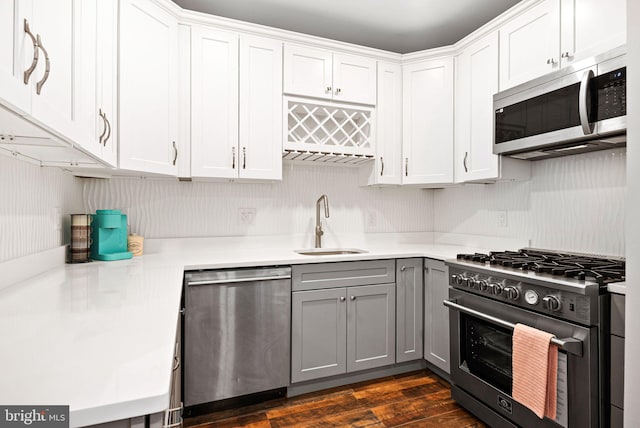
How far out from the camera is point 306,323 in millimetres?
2162

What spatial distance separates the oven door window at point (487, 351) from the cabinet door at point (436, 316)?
0.84ft

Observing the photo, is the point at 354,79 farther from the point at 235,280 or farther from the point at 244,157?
the point at 235,280

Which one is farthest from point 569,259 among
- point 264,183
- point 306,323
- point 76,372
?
point 76,372

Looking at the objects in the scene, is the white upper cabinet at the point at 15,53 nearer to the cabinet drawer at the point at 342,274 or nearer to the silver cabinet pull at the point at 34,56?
the silver cabinet pull at the point at 34,56

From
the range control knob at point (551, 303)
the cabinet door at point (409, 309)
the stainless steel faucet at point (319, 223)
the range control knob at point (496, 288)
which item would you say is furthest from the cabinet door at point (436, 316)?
the stainless steel faucet at point (319, 223)

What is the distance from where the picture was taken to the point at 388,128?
270cm

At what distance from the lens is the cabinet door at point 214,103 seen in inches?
86.3

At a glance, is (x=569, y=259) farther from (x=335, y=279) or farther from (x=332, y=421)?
(x=332, y=421)

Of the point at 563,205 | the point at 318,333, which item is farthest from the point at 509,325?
the point at 318,333

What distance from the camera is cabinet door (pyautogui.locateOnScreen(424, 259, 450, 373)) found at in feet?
7.38

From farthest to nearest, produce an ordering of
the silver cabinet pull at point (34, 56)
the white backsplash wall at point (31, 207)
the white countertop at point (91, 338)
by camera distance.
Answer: the white backsplash wall at point (31, 207) → the silver cabinet pull at point (34, 56) → the white countertop at point (91, 338)

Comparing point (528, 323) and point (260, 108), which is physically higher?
point (260, 108)

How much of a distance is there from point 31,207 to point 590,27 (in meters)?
2.80

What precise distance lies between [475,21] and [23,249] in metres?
3.11
